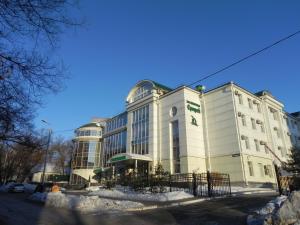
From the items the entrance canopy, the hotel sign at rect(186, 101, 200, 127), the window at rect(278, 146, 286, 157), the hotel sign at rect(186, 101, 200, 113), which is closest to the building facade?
the entrance canopy

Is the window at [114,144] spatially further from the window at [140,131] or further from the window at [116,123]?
the window at [140,131]

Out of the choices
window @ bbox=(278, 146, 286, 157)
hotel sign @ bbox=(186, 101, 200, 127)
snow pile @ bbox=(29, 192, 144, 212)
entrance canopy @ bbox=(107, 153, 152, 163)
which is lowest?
snow pile @ bbox=(29, 192, 144, 212)

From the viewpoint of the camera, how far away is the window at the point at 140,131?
120ft

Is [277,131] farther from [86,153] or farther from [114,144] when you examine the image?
[86,153]

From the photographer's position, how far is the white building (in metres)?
30.8

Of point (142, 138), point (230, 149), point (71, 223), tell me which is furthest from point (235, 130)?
point (71, 223)

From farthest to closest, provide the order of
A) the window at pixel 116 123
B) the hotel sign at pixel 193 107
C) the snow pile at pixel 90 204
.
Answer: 1. the window at pixel 116 123
2. the hotel sign at pixel 193 107
3. the snow pile at pixel 90 204

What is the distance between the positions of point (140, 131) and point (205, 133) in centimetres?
1022

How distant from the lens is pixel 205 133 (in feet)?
112

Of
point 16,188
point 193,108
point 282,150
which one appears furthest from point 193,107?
point 16,188

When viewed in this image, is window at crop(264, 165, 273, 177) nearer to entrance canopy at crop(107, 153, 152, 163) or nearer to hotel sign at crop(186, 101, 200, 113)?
hotel sign at crop(186, 101, 200, 113)

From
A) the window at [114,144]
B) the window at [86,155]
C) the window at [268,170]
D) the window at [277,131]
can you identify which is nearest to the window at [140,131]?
the window at [114,144]

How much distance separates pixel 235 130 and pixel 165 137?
9.55 m

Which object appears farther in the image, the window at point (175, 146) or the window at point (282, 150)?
the window at point (282, 150)
